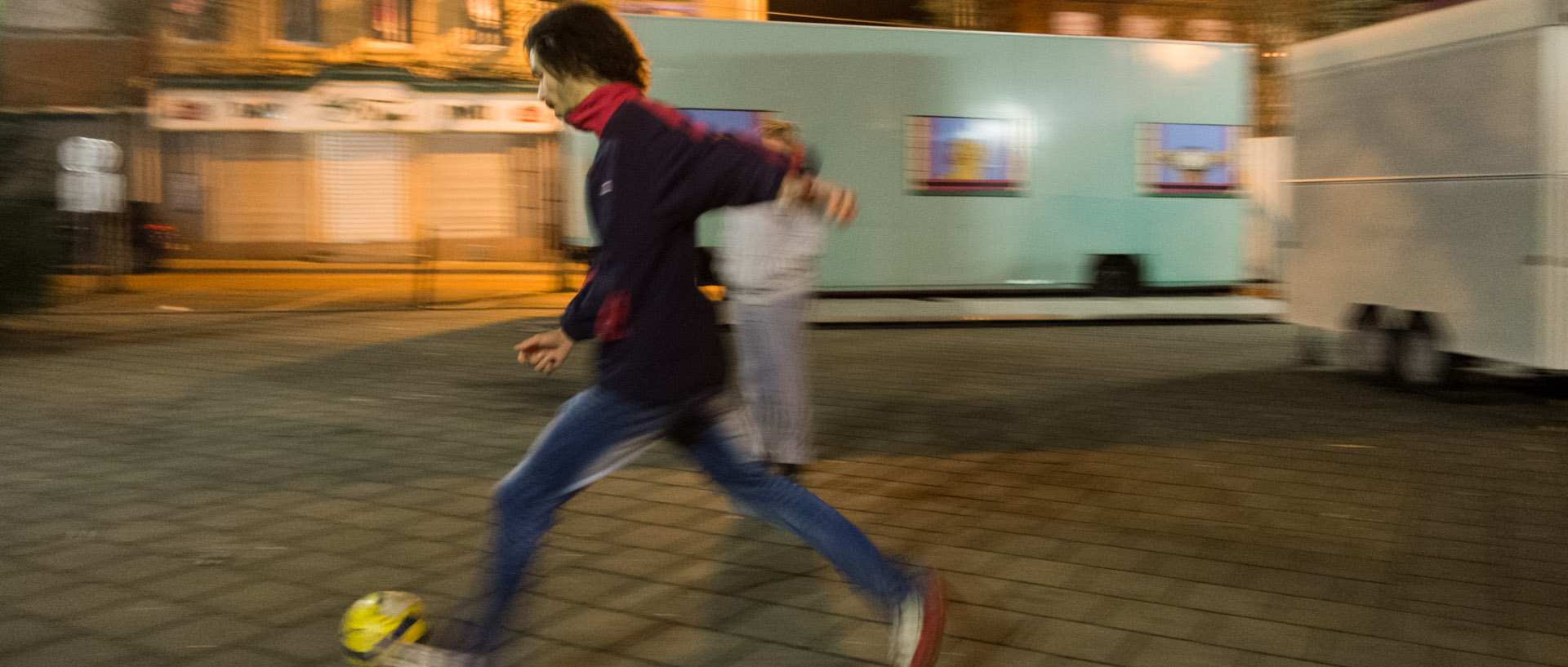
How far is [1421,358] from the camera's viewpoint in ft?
29.2

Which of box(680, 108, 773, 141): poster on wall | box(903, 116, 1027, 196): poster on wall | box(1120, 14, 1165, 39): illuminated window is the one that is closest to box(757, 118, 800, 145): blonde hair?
box(680, 108, 773, 141): poster on wall

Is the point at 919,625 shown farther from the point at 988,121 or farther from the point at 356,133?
the point at 356,133

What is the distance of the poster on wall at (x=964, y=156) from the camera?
14.0 m

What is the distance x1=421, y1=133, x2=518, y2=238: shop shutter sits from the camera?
25.4 metres

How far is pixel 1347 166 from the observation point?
31.7 feet

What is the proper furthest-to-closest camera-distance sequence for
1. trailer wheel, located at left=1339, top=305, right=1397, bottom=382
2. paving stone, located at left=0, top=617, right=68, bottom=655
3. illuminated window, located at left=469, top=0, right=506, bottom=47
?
illuminated window, located at left=469, top=0, right=506, bottom=47, trailer wheel, located at left=1339, top=305, right=1397, bottom=382, paving stone, located at left=0, top=617, right=68, bottom=655

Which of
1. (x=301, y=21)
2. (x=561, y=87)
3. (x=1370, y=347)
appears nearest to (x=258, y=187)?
(x=301, y=21)

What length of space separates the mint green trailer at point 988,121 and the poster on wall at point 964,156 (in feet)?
0.12

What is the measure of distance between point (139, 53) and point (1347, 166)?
20.5 meters

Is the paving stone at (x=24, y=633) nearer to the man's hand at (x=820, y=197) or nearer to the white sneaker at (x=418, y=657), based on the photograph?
the white sneaker at (x=418, y=657)

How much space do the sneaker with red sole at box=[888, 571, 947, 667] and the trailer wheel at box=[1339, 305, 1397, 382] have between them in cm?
702

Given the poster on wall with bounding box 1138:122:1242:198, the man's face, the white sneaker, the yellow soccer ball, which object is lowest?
the white sneaker

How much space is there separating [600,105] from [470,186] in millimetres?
23319

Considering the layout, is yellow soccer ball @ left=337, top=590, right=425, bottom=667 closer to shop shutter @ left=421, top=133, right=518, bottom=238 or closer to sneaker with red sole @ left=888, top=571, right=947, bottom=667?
sneaker with red sole @ left=888, top=571, right=947, bottom=667
